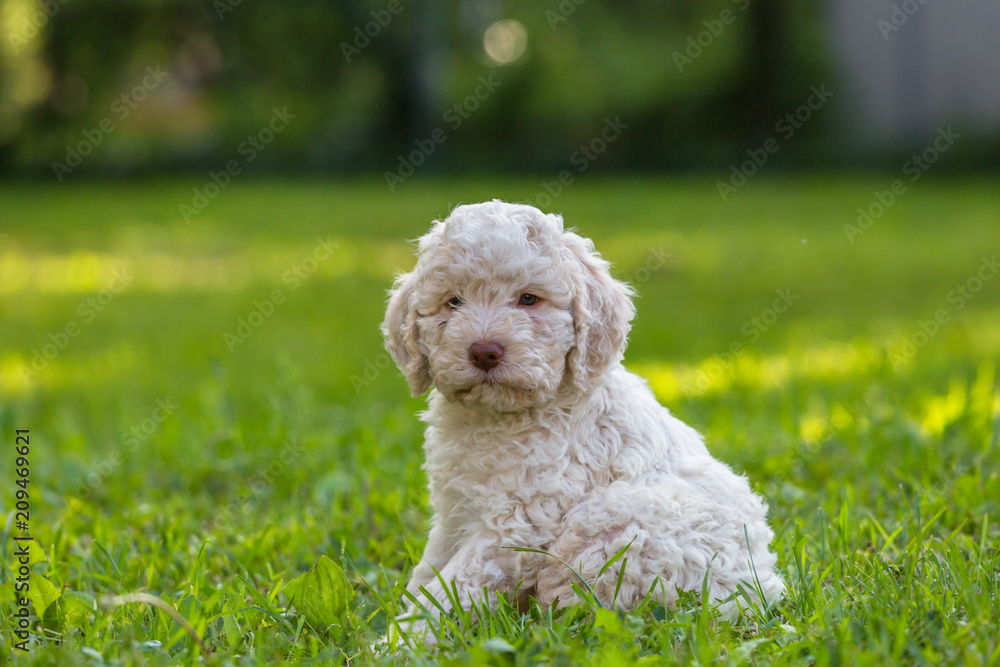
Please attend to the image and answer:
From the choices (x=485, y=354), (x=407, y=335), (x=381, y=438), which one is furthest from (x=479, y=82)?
(x=485, y=354)

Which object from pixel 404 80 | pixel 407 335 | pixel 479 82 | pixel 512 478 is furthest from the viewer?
pixel 404 80

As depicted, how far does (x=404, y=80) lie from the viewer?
100 ft

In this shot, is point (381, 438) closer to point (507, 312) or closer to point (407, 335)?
point (407, 335)

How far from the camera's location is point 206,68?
98.2 ft

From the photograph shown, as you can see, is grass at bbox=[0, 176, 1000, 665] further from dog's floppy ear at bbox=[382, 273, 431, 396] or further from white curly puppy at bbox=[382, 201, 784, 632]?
dog's floppy ear at bbox=[382, 273, 431, 396]

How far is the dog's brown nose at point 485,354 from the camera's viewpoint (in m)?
3.37

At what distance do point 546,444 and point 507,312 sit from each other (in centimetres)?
52

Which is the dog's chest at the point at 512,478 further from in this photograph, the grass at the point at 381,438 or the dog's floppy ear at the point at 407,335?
the grass at the point at 381,438

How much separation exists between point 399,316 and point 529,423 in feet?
2.16

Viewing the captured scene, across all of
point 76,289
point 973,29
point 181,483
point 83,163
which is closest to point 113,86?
point 83,163

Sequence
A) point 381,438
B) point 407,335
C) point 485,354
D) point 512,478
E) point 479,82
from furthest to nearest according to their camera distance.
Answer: point 479,82, point 381,438, point 407,335, point 512,478, point 485,354

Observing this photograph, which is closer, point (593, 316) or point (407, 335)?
point (593, 316)

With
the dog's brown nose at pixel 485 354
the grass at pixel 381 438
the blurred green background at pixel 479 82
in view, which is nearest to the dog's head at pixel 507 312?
the dog's brown nose at pixel 485 354

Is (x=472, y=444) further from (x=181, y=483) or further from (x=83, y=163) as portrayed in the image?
(x=83, y=163)
